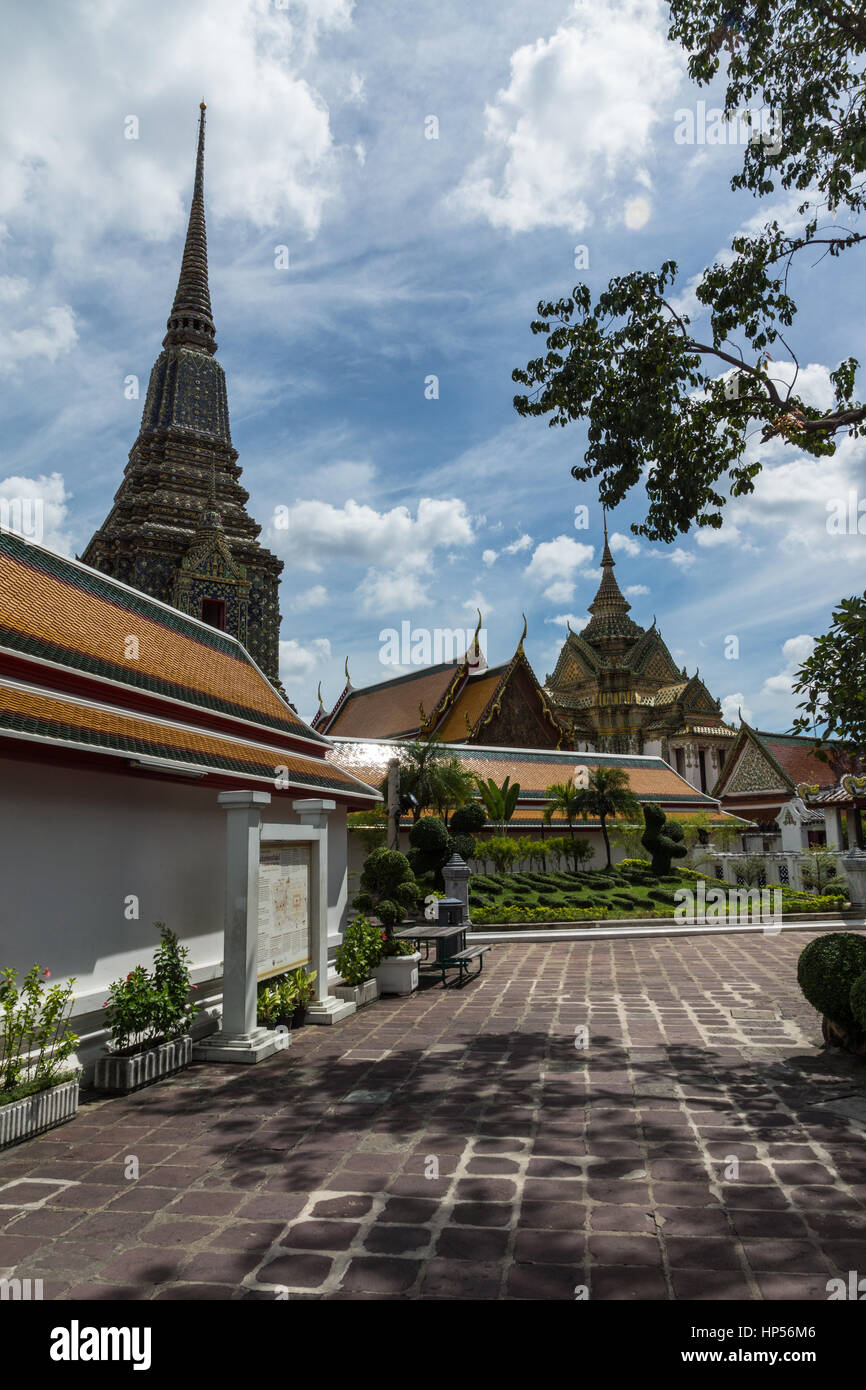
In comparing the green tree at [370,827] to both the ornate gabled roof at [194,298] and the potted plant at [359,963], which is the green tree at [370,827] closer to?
the potted plant at [359,963]

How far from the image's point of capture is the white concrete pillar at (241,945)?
7.87 metres

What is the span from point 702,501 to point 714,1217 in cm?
756

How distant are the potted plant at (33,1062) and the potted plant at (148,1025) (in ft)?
1.35

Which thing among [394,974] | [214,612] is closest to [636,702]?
[214,612]

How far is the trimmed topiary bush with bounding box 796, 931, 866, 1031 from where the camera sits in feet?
24.8

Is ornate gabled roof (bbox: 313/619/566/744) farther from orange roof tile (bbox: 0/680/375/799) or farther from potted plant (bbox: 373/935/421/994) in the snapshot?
orange roof tile (bbox: 0/680/375/799)

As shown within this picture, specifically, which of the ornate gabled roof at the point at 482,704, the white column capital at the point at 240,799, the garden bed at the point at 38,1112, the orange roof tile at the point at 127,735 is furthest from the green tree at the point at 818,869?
the garden bed at the point at 38,1112

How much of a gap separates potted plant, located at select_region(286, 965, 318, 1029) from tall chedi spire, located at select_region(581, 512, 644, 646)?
5192cm

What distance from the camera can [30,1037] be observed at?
20.7ft

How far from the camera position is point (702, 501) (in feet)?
32.0

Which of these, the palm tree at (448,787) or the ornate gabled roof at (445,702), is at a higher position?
the ornate gabled roof at (445,702)

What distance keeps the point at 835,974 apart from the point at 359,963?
18.6 feet

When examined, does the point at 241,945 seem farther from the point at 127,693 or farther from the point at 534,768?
the point at 534,768

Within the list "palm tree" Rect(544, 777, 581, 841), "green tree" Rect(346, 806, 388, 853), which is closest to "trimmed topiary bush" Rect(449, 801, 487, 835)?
"green tree" Rect(346, 806, 388, 853)
